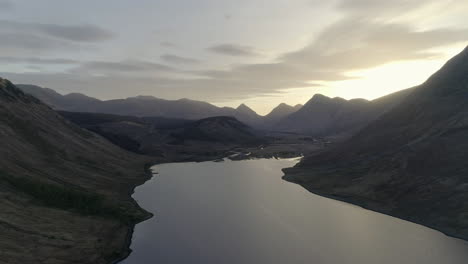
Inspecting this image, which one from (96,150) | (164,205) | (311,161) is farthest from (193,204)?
(311,161)

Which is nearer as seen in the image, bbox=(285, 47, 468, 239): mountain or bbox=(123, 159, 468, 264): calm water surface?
bbox=(123, 159, 468, 264): calm water surface

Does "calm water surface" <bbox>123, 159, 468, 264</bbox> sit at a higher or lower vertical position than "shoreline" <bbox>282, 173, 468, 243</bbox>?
lower

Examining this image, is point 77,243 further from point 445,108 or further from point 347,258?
point 445,108

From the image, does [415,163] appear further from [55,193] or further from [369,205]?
[55,193]

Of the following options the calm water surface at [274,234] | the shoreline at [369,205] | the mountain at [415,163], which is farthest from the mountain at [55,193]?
the mountain at [415,163]

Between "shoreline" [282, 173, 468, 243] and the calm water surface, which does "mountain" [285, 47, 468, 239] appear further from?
the calm water surface

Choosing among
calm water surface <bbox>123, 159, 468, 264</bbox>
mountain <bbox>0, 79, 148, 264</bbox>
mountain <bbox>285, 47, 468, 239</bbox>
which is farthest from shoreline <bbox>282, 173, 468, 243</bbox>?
mountain <bbox>0, 79, 148, 264</bbox>

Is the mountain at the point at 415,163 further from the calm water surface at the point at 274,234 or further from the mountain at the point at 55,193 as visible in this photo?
the mountain at the point at 55,193
